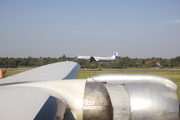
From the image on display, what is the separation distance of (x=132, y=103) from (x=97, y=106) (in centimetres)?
51

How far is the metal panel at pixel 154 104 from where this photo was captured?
7.79 feet

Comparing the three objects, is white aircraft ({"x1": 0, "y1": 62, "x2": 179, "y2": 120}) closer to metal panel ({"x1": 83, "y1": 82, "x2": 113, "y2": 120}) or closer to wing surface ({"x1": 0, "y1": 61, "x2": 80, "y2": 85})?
metal panel ({"x1": 83, "y1": 82, "x2": 113, "y2": 120})

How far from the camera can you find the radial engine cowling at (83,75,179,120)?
7.80ft

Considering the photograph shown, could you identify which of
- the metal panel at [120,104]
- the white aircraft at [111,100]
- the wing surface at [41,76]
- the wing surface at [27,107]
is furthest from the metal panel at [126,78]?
the wing surface at [41,76]

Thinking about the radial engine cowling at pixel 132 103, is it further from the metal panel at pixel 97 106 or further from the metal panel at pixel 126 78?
the metal panel at pixel 126 78

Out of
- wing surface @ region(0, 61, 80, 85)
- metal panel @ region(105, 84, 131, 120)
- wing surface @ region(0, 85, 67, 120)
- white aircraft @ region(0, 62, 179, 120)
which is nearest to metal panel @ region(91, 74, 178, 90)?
white aircraft @ region(0, 62, 179, 120)

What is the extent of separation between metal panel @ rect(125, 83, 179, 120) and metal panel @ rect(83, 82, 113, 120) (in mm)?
345

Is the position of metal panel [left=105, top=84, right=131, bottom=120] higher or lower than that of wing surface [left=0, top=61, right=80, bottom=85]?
lower

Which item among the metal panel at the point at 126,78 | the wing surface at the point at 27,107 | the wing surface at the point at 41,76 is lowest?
the wing surface at the point at 27,107

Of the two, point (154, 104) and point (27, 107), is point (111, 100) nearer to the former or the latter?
point (154, 104)

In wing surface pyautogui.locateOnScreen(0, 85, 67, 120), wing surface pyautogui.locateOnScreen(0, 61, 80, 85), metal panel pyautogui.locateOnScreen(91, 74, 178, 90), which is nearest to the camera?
wing surface pyautogui.locateOnScreen(0, 85, 67, 120)

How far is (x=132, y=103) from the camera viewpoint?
243cm

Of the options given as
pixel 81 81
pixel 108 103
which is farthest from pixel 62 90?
pixel 108 103

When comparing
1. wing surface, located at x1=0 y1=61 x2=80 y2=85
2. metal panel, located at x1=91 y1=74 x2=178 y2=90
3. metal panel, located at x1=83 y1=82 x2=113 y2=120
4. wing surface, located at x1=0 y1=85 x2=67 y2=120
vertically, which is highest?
metal panel, located at x1=91 y1=74 x2=178 y2=90
